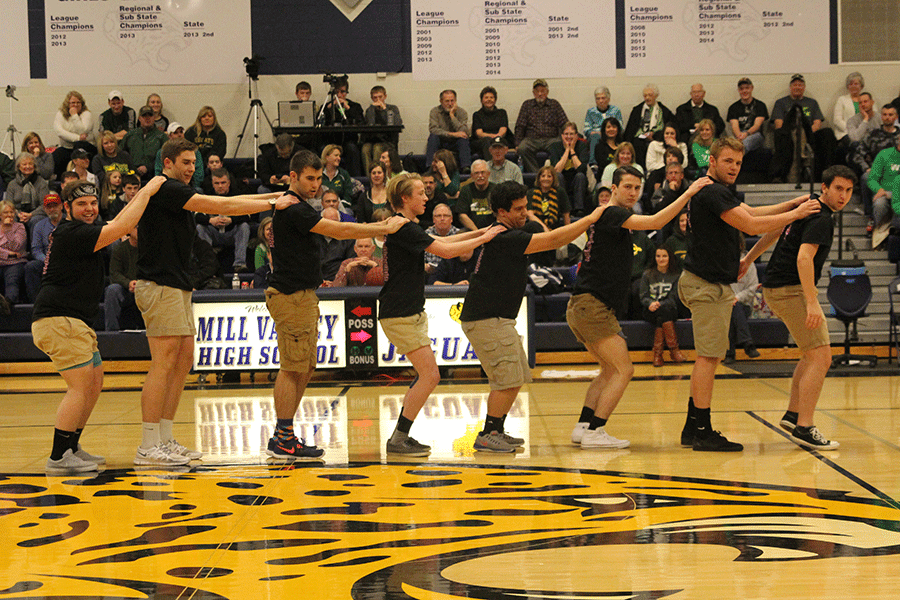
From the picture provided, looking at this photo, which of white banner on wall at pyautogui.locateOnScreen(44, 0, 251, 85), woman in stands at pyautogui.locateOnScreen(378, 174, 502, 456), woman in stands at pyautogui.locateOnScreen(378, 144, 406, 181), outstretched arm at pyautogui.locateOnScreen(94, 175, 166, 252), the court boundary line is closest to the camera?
the court boundary line

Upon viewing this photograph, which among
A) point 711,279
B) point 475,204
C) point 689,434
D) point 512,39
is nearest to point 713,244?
point 711,279

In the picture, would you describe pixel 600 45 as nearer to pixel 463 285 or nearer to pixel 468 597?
pixel 463 285

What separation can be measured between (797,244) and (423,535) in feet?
10.7

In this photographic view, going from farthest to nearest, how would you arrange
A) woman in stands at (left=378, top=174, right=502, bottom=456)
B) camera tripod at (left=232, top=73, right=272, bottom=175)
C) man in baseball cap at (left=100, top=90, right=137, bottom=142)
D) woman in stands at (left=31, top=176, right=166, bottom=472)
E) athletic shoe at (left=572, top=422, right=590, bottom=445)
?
man in baseball cap at (left=100, top=90, right=137, bottom=142) < camera tripod at (left=232, top=73, right=272, bottom=175) < athletic shoe at (left=572, top=422, right=590, bottom=445) < woman in stands at (left=378, top=174, right=502, bottom=456) < woman in stands at (left=31, top=176, right=166, bottom=472)

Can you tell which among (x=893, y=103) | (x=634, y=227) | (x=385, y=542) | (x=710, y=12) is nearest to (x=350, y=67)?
(x=710, y=12)

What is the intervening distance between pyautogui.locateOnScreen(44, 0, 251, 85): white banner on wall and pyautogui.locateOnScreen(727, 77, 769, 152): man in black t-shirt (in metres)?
7.85

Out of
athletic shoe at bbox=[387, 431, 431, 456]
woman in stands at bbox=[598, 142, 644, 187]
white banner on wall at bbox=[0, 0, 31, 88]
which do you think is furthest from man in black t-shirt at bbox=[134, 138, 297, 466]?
white banner on wall at bbox=[0, 0, 31, 88]

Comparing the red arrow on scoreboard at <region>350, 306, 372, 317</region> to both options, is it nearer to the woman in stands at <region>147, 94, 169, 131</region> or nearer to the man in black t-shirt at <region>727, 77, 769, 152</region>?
the woman in stands at <region>147, 94, 169, 131</region>

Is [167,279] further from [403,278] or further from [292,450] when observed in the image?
[403,278]

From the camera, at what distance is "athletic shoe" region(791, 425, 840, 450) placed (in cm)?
588

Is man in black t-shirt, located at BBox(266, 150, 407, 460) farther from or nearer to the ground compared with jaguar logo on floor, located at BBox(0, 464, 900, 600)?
farther from the ground

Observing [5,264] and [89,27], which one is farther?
[89,27]

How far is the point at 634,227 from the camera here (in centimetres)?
592

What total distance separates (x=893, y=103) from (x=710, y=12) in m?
3.14
